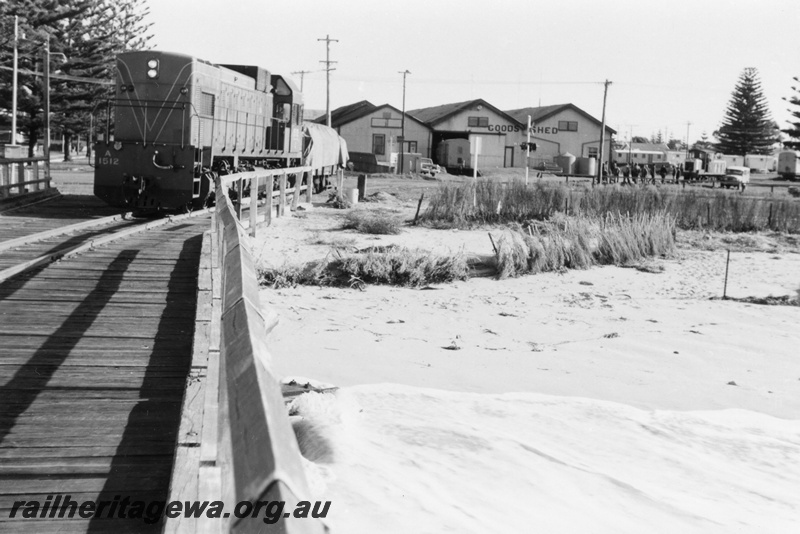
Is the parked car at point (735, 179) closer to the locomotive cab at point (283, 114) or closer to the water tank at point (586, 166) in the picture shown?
the water tank at point (586, 166)

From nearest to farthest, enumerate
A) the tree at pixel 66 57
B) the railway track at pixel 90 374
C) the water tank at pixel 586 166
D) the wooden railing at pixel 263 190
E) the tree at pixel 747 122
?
the railway track at pixel 90 374, the wooden railing at pixel 263 190, the tree at pixel 66 57, the water tank at pixel 586 166, the tree at pixel 747 122

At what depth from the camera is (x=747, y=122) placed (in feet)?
330

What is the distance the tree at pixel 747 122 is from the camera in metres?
99.2

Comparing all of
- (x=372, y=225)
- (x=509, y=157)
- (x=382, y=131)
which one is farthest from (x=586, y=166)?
(x=372, y=225)

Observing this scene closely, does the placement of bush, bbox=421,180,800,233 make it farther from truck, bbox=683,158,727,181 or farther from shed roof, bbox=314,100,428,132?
shed roof, bbox=314,100,428,132

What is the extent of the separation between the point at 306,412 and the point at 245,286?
3.86m

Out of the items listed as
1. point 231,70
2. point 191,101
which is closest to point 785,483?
point 191,101

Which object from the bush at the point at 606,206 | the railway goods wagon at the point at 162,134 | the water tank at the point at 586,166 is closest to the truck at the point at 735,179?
the water tank at the point at 586,166

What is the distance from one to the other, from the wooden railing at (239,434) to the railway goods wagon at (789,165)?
268 feet

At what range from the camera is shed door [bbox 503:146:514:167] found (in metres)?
74.2

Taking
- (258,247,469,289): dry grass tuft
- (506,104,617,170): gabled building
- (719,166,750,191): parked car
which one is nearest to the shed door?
(506,104,617,170): gabled building

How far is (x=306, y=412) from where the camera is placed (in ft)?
22.7

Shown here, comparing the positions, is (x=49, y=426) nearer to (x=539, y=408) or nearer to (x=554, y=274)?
(x=539, y=408)

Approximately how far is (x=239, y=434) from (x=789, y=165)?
84417mm
